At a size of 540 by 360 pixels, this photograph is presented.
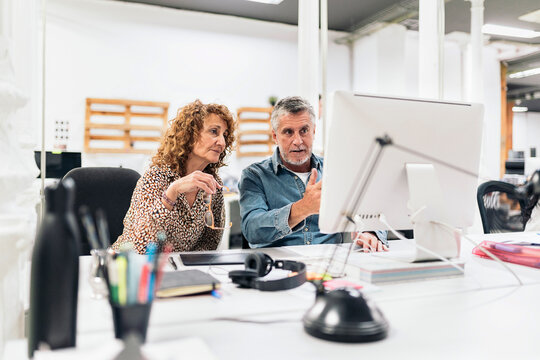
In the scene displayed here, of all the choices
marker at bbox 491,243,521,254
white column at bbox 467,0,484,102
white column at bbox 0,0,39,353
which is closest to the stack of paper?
marker at bbox 491,243,521,254

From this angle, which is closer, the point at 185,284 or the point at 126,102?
the point at 185,284

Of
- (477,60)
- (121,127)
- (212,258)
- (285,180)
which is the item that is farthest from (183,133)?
(477,60)

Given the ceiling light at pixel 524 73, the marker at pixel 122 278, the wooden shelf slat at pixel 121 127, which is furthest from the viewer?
the ceiling light at pixel 524 73

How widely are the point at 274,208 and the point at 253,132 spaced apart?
130 inches

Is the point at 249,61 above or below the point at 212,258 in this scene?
above

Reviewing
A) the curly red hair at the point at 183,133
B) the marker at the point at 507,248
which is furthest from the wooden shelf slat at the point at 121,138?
the marker at the point at 507,248

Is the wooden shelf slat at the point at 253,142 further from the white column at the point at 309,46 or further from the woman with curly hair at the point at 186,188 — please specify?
the woman with curly hair at the point at 186,188

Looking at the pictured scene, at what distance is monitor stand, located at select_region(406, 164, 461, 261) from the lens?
46.0 inches

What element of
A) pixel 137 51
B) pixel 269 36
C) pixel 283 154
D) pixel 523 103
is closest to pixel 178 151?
pixel 283 154

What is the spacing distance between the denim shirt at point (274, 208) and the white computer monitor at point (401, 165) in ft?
1.47

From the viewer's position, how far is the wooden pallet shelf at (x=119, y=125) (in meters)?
4.46

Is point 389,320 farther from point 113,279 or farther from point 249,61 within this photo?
point 249,61

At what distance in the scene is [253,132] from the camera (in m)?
5.16

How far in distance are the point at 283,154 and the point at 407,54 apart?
4.43m
